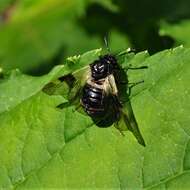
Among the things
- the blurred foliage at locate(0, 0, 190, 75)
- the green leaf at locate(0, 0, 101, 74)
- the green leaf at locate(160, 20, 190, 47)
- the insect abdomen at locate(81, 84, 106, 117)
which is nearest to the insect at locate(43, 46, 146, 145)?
the insect abdomen at locate(81, 84, 106, 117)

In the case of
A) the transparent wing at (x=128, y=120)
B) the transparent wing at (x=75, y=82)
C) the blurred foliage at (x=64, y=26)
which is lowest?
the blurred foliage at (x=64, y=26)

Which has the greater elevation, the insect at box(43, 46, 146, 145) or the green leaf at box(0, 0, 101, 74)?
the insect at box(43, 46, 146, 145)

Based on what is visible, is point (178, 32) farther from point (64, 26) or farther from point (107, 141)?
point (64, 26)

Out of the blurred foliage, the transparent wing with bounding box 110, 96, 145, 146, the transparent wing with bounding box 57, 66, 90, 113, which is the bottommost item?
the blurred foliage

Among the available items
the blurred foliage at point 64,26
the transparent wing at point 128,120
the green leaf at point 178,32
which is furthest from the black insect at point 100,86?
the blurred foliage at point 64,26

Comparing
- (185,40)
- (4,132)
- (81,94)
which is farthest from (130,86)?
(185,40)

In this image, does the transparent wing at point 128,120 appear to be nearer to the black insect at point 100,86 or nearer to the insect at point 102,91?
the insect at point 102,91

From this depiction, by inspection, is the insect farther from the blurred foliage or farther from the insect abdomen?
the blurred foliage
